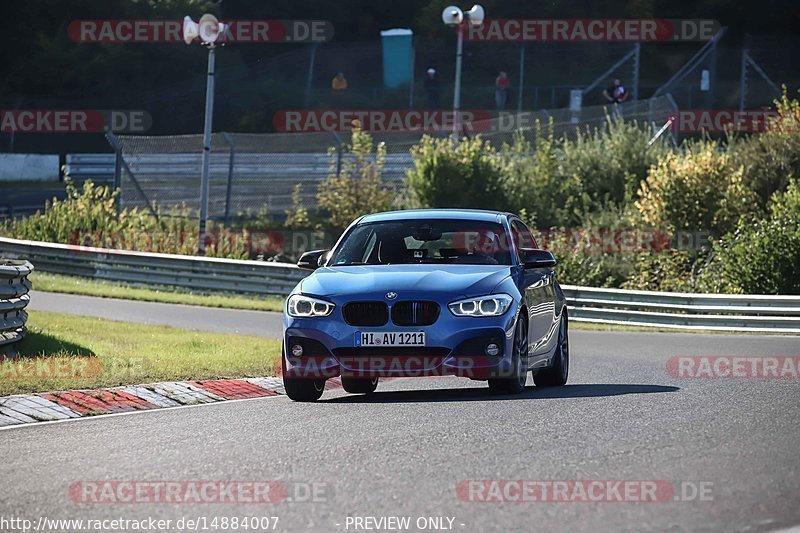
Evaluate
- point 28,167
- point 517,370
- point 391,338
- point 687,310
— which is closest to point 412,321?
point 391,338

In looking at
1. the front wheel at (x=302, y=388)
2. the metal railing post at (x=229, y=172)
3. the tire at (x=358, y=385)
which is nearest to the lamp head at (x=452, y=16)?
the metal railing post at (x=229, y=172)

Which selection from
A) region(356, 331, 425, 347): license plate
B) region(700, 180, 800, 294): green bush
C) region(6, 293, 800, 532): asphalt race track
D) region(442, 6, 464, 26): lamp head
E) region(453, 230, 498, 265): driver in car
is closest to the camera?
region(6, 293, 800, 532): asphalt race track

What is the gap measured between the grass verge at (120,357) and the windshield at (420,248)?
6.74ft

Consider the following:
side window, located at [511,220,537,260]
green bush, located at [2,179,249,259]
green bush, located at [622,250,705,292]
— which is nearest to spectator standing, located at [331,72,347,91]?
green bush, located at [2,179,249,259]

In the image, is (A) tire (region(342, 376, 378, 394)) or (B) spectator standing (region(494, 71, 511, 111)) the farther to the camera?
(B) spectator standing (region(494, 71, 511, 111))

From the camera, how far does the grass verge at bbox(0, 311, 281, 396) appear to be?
13.2 metres

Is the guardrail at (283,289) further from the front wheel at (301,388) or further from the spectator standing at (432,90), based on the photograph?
the spectator standing at (432,90)

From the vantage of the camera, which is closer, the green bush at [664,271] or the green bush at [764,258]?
the green bush at [764,258]

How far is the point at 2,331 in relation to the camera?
14383 mm

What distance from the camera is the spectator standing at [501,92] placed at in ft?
157

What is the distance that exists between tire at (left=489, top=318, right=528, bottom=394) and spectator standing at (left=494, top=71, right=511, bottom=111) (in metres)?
34.9

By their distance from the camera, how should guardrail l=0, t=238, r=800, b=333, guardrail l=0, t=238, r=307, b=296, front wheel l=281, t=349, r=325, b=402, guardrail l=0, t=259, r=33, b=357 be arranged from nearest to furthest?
front wheel l=281, t=349, r=325, b=402
guardrail l=0, t=259, r=33, b=357
guardrail l=0, t=238, r=800, b=333
guardrail l=0, t=238, r=307, b=296

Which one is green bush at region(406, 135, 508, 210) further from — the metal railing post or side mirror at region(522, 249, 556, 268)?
side mirror at region(522, 249, 556, 268)

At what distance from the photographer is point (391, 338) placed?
11992 millimetres
